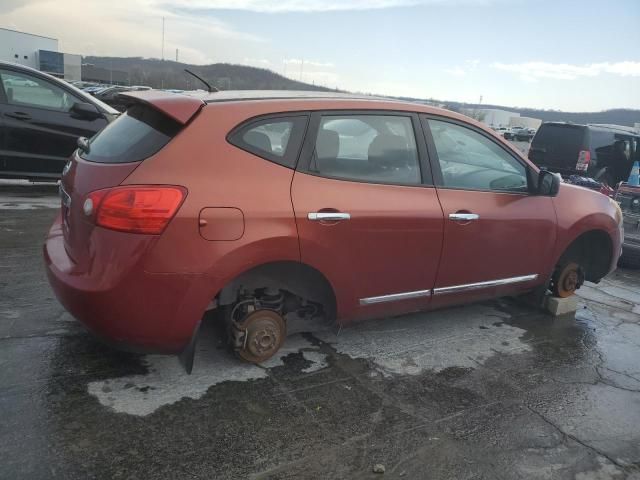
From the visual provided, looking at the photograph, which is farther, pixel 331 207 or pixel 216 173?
pixel 331 207

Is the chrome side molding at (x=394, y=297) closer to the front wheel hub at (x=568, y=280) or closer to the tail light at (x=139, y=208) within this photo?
the tail light at (x=139, y=208)

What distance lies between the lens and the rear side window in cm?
297

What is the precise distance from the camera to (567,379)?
357 cm

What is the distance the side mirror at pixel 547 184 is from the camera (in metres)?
4.15

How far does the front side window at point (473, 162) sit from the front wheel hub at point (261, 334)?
1490mm

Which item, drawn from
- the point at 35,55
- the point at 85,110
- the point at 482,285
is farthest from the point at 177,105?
the point at 35,55

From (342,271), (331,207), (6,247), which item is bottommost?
(6,247)

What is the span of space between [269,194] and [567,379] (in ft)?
7.63

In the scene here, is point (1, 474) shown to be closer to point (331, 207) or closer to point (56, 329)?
point (56, 329)

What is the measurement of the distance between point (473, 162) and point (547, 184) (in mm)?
671

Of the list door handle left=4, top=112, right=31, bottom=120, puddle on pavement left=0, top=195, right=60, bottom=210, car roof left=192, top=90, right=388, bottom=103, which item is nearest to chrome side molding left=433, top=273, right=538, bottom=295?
car roof left=192, top=90, right=388, bottom=103

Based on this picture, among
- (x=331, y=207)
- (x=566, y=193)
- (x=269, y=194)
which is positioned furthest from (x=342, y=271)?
(x=566, y=193)

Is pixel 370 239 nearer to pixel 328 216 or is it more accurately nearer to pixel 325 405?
pixel 328 216

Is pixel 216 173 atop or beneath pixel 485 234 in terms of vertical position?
atop
